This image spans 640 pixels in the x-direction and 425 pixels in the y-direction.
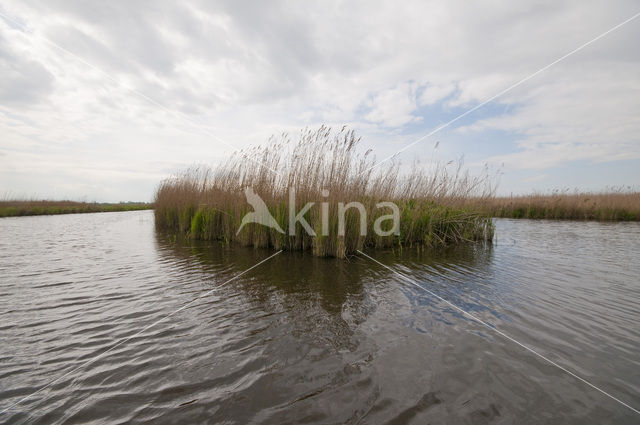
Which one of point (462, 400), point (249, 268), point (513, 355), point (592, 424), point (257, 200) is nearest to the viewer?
point (592, 424)

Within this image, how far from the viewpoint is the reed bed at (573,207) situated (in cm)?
1459

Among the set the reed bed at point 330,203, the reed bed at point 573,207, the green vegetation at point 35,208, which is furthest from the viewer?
the green vegetation at point 35,208

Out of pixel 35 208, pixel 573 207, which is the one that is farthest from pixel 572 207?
pixel 35 208

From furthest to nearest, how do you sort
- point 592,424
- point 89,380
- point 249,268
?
point 249,268 → point 89,380 → point 592,424

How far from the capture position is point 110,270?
14.7 feet

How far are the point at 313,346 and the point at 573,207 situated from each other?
1961 cm

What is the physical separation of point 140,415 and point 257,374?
0.68 meters

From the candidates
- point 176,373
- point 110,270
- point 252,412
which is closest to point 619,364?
point 252,412

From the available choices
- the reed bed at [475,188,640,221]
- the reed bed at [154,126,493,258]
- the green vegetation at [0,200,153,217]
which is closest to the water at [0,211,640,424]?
the reed bed at [154,126,493,258]

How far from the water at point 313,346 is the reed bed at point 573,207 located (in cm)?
1147

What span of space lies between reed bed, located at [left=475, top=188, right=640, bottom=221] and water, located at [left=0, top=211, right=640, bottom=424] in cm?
1147

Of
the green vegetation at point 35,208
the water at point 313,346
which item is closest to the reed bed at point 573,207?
the water at point 313,346

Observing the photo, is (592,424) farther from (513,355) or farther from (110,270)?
(110,270)

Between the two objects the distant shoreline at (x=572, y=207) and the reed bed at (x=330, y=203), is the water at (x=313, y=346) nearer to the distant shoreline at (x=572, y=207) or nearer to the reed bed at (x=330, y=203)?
the reed bed at (x=330, y=203)
